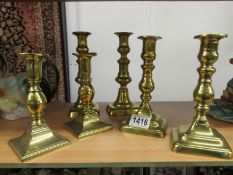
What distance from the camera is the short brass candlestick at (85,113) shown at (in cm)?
75

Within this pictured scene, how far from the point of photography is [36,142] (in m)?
0.68

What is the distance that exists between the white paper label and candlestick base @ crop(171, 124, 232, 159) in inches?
3.4

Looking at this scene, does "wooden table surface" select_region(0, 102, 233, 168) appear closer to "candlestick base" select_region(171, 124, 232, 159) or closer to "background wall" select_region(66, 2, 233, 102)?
"candlestick base" select_region(171, 124, 232, 159)

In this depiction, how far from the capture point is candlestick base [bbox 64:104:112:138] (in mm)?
763

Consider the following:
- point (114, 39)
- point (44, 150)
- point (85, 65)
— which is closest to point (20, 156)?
point (44, 150)

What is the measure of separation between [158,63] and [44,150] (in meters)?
0.66

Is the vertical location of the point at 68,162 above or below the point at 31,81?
below

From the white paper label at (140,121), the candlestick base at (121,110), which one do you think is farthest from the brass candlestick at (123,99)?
the white paper label at (140,121)

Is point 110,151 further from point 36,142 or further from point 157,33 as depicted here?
point 157,33

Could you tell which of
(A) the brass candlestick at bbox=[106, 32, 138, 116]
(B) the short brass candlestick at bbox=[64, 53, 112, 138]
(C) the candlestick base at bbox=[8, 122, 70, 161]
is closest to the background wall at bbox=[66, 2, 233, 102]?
(A) the brass candlestick at bbox=[106, 32, 138, 116]

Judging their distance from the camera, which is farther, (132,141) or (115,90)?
(115,90)

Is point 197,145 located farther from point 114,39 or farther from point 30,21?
point 30,21

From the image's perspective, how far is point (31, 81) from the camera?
0.65 m

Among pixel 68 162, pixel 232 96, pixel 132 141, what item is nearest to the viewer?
pixel 68 162
